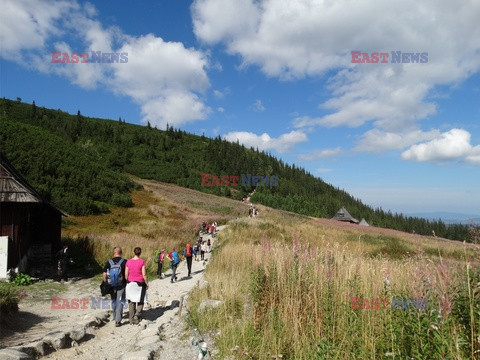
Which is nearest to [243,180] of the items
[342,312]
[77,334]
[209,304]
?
[209,304]

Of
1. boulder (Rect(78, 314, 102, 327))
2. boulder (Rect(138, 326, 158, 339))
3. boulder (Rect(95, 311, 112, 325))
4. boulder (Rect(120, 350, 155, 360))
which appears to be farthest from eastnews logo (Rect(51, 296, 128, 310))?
boulder (Rect(120, 350, 155, 360))

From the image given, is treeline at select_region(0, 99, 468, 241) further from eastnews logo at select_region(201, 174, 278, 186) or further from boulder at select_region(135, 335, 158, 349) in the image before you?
boulder at select_region(135, 335, 158, 349)

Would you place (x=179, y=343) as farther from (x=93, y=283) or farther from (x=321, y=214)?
(x=321, y=214)

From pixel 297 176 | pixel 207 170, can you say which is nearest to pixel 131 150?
pixel 207 170

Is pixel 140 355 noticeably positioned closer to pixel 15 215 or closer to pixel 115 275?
pixel 115 275

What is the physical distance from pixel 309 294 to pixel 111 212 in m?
27.9

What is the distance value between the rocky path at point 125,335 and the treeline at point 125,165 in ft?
68.3

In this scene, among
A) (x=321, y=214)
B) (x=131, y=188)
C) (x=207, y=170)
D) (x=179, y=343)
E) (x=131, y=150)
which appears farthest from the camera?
(x=207, y=170)

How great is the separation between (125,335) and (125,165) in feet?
248

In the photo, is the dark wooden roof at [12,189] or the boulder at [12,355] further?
the dark wooden roof at [12,189]

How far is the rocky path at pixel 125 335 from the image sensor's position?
5.07 metres

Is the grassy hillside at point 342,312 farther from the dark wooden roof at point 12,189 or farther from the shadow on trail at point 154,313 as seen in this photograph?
the dark wooden roof at point 12,189

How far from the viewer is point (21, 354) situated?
482 centimetres

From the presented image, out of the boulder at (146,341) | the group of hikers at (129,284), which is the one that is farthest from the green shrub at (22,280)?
the boulder at (146,341)
